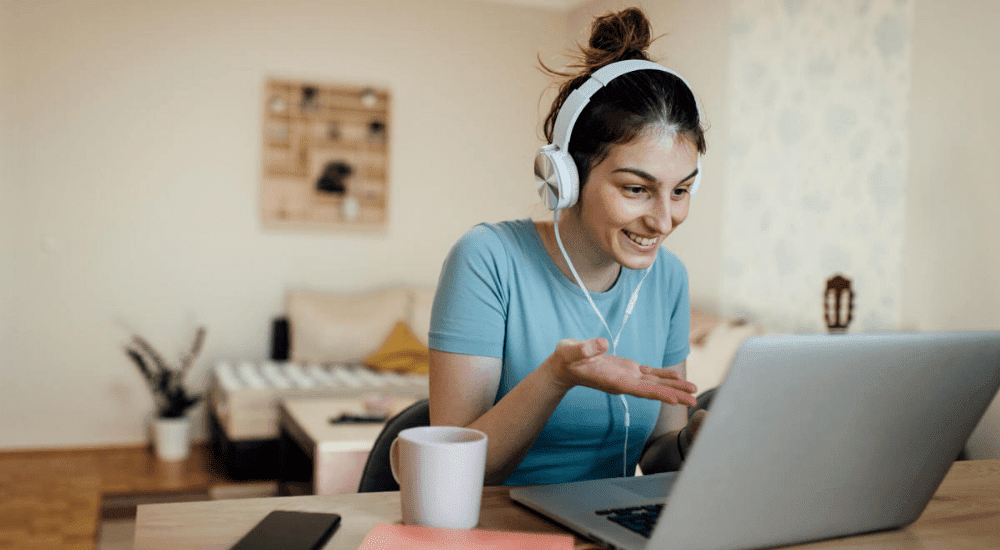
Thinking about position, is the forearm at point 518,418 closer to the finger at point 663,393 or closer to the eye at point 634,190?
the finger at point 663,393

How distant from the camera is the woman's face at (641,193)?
1.06 m

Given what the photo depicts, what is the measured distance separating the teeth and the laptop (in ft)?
1.31

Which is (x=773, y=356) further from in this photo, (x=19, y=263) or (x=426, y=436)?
(x=19, y=263)

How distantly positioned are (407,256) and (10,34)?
2.34 metres

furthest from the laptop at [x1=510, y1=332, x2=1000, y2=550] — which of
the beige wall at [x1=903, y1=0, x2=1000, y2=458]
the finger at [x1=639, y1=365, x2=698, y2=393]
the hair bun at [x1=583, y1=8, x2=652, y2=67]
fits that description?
the beige wall at [x1=903, y1=0, x2=1000, y2=458]

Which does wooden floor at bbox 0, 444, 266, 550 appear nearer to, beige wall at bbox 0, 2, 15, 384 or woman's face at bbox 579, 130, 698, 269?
beige wall at bbox 0, 2, 15, 384

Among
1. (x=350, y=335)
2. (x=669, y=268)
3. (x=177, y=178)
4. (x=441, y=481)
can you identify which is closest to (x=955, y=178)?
(x=669, y=268)

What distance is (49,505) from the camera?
3303 millimetres

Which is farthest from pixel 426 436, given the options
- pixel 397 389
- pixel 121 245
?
pixel 121 245

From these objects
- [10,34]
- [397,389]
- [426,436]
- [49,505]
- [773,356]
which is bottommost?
[49,505]

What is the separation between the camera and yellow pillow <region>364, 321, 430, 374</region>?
14.1 feet

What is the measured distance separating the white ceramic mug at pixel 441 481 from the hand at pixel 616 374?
0.12m

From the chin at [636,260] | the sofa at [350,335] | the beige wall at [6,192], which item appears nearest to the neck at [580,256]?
the chin at [636,260]

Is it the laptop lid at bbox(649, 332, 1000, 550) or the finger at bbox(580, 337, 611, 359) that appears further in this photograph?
the finger at bbox(580, 337, 611, 359)
